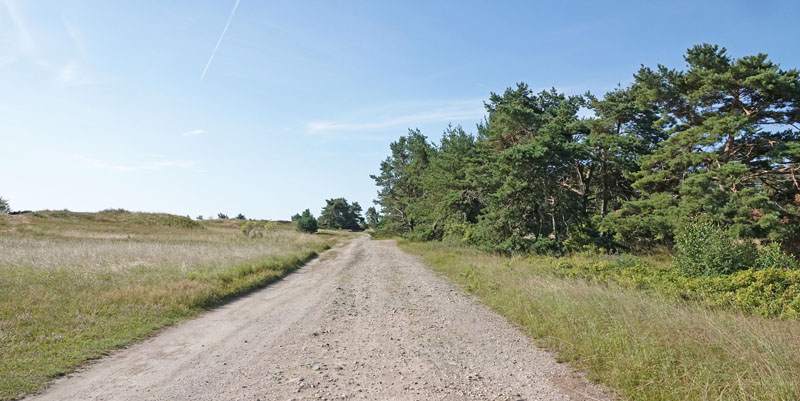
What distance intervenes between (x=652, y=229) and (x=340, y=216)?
97335 mm

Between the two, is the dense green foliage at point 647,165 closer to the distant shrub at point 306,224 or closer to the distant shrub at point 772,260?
the distant shrub at point 772,260

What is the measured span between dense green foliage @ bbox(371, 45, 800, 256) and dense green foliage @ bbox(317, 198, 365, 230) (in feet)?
Answer: 271

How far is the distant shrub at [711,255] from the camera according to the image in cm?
1373

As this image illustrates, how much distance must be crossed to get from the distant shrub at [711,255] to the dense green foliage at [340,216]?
331 feet

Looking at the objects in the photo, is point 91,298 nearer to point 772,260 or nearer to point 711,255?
point 711,255

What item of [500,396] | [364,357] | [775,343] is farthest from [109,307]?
[775,343]

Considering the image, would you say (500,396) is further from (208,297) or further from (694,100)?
(694,100)

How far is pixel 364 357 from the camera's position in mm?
6000

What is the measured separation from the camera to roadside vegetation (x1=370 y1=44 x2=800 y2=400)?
512cm

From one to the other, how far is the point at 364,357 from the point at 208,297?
6.74 m

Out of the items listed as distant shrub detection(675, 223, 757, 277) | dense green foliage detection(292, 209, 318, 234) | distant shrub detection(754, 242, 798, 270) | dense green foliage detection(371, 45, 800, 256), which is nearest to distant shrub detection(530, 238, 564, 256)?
dense green foliage detection(371, 45, 800, 256)

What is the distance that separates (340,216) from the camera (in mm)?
114188

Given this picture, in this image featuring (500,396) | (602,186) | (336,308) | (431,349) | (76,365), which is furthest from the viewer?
(602,186)

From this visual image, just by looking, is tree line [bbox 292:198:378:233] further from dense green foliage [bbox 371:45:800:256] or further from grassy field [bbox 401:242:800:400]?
grassy field [bbox 401:242:800:400]
